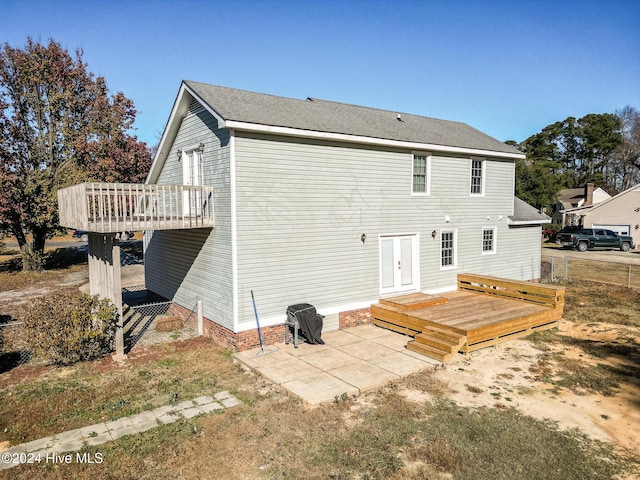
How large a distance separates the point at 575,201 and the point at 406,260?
163 feet

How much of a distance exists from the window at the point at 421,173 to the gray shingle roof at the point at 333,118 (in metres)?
0.67

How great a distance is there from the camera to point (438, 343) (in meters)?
10.3

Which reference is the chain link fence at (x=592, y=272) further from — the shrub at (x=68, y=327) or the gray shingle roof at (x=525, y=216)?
the shrub at (x=68, y=327)

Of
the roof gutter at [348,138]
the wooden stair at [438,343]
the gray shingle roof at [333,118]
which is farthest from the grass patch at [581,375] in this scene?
the gray shingle roof at [333,118]

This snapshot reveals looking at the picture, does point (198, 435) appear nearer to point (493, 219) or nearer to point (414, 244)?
point (414, 244)

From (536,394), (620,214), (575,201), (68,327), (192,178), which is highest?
(575,201)

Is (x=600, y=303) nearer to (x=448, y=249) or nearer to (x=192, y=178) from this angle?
(x=448, y=249)

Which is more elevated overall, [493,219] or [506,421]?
[493,219]

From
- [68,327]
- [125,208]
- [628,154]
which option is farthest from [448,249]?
[628,154]

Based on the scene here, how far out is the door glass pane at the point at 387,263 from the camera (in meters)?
13.5

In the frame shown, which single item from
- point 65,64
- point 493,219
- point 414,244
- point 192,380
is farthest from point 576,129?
point 192,380

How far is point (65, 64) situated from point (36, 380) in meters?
22.3

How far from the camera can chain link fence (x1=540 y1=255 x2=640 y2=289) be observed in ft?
65.0

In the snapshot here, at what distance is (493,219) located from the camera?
1672cm
